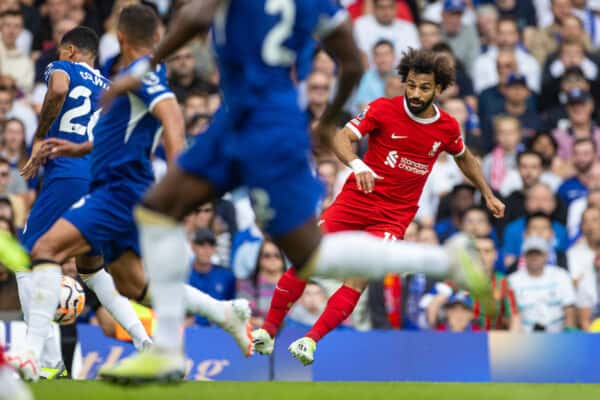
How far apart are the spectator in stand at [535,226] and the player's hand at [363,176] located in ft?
16.7

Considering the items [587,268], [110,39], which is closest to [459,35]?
[587,268]

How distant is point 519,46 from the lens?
16984 millimetres

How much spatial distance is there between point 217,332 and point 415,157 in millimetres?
3072

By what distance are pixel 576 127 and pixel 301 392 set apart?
355 inches

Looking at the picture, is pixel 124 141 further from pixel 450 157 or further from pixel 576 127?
pixel 576 127

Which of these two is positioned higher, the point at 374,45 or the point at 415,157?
the point at 374,45

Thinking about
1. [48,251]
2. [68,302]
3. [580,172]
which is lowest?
[68,302]

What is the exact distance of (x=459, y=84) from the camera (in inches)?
639

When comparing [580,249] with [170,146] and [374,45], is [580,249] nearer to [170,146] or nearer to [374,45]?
[374,45]

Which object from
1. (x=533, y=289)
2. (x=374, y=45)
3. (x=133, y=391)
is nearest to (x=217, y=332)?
(x=533, y=289)

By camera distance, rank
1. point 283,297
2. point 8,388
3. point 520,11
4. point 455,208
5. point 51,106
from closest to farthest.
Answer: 1. point 8,388
2. point 51,106
3. point 283,297
4. point 455,208
5. point 520,11

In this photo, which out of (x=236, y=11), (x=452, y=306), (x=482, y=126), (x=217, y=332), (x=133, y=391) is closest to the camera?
(x=236, y=11)

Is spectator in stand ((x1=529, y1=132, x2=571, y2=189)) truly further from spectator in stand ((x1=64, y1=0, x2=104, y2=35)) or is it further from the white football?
the white football

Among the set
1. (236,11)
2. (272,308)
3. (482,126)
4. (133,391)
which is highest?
(482,126)
